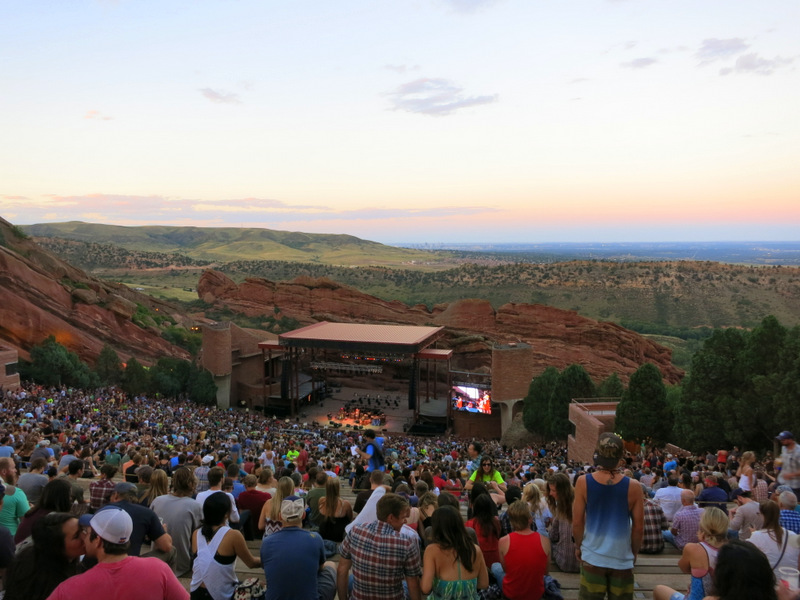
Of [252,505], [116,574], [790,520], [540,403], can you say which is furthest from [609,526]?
[540,403]

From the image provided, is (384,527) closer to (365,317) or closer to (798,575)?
Answer: (798,575)

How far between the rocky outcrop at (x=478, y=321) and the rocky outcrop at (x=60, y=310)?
1838 cm

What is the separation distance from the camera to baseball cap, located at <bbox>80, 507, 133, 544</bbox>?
3.92 metres

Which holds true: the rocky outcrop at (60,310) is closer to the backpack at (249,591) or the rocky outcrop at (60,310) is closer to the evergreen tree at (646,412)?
the evergreen tree at (646,412)

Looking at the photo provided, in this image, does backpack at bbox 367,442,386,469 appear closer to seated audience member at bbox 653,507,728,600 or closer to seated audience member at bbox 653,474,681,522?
seated audience member at bbox 653,474,681,522

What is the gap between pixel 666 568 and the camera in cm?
705

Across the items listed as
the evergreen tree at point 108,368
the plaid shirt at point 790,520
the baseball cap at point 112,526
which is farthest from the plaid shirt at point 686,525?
the evergreen tree at point 108,368

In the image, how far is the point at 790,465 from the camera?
9125mm

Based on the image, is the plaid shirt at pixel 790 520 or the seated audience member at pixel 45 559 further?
the plaid shirt at pixel 790 520

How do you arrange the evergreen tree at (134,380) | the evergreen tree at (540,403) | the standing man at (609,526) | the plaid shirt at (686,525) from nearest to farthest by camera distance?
the standing man at (609,526) → the plaid shirt at (686,525) → the evergreen tree at (540,403) → the evergreen tree at (134,380)

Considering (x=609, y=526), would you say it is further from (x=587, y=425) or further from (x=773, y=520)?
(x=587, y=425)

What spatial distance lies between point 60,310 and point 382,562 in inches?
1819

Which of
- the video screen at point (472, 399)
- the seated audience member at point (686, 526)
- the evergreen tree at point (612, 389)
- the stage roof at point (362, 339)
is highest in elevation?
the seated audience member at point (686, 526)

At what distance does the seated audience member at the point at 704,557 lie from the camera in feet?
16.7
